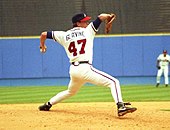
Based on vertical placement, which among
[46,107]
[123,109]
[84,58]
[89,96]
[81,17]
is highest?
[81,17]

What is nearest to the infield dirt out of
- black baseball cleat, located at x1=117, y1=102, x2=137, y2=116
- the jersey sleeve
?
black baseball cleat, located at x1=117, y1=102, x2=137, y2=116

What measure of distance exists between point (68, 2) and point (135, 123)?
17.4 meters

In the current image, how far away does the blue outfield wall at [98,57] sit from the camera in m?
23.5

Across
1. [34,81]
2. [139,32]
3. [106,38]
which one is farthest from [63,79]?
[139,32]

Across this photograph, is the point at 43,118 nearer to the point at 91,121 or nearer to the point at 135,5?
the point at 91,121

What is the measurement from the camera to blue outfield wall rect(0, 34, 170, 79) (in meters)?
23.5

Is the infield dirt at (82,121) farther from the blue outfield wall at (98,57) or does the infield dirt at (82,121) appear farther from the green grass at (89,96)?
the blue outfield wall at (98,57)

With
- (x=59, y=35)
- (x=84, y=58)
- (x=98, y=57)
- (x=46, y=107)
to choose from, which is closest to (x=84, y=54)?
(x=84, y=58)

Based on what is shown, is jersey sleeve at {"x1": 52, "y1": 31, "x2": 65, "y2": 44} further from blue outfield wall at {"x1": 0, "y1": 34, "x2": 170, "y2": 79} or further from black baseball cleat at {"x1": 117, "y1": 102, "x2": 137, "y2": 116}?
blue outfield wall at {"x1": 0, "y1": 34, "x2": 170, "y2": 79}

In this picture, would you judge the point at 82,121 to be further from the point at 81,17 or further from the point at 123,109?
the point at 81,17

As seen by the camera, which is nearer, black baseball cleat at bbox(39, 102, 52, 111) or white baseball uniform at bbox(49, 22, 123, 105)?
white baseball uniform at bbox(49, 22, 123, 105)

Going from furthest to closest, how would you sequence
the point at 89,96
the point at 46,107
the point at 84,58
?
1. the point at 89,96
2. the point at 46,107
3. the point at 84,58

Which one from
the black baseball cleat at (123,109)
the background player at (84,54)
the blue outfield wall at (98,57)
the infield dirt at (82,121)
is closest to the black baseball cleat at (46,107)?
the infield dirt at (82,121)

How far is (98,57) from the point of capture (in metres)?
23.8
